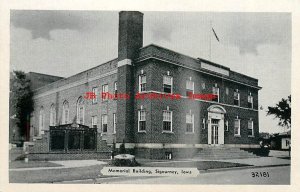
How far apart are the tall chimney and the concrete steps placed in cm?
238

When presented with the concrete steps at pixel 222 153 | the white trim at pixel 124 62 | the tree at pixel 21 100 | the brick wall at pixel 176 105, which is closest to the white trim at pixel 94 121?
the brick wall at pixel 176 105

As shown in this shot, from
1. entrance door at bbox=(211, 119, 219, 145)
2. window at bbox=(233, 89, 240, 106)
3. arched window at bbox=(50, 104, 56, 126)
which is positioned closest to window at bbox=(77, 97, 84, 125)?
arched window at bbox=(50, 104, 56, 126)

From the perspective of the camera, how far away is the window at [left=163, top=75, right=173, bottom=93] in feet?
42.9

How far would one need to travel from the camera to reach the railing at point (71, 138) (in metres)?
12.9

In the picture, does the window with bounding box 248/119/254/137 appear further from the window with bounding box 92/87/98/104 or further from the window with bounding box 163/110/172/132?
the window with bounding box 92/87/98/104

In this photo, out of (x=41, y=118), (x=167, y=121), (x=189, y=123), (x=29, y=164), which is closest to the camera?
(x=29, y=164)

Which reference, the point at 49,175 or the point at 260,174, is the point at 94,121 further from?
the point at 260,174

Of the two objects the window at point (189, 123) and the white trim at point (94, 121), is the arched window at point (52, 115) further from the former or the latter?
the window at point (189, 123)

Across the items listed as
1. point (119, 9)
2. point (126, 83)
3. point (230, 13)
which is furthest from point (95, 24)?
point (230, 13)

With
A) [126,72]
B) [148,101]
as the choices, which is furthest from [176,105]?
[126,72]

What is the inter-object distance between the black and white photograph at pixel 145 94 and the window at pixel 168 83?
0.12 ft

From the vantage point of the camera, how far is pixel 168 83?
13.2 meters

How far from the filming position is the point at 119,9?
35.9 feet

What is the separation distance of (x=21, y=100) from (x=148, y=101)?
12.3 feet
